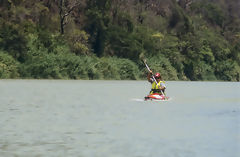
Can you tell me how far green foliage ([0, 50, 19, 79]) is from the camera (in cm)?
5697

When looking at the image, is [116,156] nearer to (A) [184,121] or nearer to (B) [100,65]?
(A) [184,121]

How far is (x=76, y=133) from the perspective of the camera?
16.1m

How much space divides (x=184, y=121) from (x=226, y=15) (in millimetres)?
88392

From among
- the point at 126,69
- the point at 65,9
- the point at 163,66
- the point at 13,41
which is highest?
the point at 65,9

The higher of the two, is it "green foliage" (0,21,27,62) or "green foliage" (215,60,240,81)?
"green foliage" (0,21,27,62)

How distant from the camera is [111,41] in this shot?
76438 millimetres

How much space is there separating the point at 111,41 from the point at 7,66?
20635mm

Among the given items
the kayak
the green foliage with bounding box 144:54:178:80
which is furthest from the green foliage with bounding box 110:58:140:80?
the kayak

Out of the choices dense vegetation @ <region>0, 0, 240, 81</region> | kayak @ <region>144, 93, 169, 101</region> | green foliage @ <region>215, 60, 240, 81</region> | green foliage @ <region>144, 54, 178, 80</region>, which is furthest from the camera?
green foliage @ <region>215, 60, 240, 81</region>

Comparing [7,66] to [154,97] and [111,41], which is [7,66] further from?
[154,97]

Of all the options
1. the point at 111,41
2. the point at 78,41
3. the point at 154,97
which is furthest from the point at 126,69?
the point at 154,97

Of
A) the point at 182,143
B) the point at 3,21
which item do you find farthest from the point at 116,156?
the point at 3,21

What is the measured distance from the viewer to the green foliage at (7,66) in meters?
57.0

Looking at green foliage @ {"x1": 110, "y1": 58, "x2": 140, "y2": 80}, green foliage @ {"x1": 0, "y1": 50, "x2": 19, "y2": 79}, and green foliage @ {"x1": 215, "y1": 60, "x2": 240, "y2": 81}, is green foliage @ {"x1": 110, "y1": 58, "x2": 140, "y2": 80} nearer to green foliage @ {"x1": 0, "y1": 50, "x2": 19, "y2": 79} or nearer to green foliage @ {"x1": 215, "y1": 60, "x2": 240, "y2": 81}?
green foliage @ {"x1": 0, "y1": 50, "x2": 19, "y2": 79}
